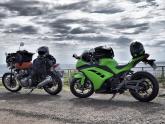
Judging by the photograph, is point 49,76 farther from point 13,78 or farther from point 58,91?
point 13,78

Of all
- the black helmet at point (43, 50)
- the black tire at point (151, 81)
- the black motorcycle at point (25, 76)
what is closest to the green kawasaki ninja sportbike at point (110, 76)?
the black tire at point (151, 81)

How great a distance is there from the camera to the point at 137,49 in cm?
1012

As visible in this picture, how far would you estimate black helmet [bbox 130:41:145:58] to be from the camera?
10.1m

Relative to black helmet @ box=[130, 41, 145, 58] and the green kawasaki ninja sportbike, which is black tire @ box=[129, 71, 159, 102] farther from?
black helmet @ box=[130, 41, 145, 58]

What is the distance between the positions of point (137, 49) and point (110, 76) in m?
1.07

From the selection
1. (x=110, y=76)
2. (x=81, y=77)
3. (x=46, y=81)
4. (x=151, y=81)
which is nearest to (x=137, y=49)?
(x=151, y=81)

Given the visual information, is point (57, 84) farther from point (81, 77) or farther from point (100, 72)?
point (100, 72)

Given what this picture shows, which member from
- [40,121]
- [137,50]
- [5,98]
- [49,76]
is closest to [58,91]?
[49,76]

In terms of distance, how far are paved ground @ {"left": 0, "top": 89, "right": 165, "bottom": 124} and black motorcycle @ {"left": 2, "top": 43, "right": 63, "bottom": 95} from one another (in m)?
0.86

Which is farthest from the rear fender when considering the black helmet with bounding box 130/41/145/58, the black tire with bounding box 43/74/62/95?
the black helmet with bounding box 130/41/145/58

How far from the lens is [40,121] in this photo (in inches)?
315

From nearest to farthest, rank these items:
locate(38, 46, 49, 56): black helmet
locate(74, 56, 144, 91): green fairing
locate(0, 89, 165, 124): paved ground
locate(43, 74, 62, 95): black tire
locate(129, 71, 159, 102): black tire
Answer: locate(0, 89, 165, 124): paved ground → locate(129, 71, 159, 102): black tire → locate(74, 56, 144, 91): green fairing → locate(43, 74, 62, 95): black tire → locate(38, 46, 49, 56): black helmet

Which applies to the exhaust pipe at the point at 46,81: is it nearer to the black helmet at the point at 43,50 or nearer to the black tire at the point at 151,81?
the black helmet at the point at 43,50

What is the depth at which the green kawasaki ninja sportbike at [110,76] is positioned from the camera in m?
9.98
